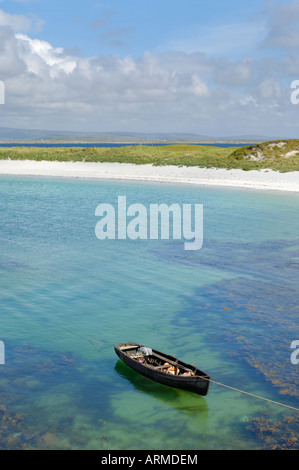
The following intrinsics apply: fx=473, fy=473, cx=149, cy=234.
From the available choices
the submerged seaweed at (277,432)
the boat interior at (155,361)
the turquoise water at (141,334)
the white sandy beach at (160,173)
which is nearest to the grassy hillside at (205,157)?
the white sandy beach at (160,173)

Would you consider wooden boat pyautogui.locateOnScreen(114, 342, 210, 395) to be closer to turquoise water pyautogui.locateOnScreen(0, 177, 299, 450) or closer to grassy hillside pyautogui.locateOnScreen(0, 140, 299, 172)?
turquoise water pyautogui.locateOnScreen(0, 177, 299, 450)

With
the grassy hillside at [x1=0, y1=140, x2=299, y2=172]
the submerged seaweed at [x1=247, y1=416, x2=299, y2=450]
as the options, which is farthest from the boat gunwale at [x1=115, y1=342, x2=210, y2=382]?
the grassy hillside at [x1=0, y1=140, x2=299, y2=172]

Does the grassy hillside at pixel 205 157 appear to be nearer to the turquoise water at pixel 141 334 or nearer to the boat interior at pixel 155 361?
the turquoise water at pixel 141 334

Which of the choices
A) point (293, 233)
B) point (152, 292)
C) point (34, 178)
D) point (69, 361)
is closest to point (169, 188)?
point (34, 178)

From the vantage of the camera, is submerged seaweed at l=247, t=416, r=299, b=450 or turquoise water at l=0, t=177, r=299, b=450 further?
turquoise water at l=0, t=177, r=299, b=450

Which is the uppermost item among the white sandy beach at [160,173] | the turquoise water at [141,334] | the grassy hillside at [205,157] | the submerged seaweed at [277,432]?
the grassy hillside at [205,157]
